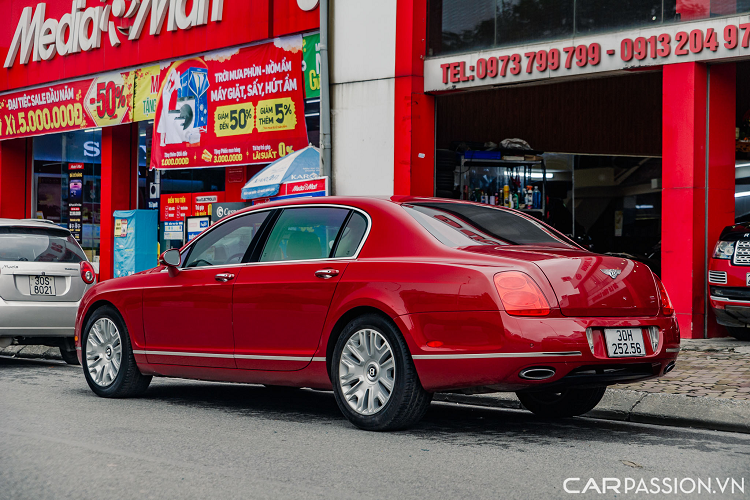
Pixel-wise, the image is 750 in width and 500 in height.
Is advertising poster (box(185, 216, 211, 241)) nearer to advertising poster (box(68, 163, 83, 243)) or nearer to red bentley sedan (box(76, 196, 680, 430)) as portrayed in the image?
advertising poster (box(68, 163, 83, 243))

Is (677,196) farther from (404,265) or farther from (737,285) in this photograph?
(404,265)

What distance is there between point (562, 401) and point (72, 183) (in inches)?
667

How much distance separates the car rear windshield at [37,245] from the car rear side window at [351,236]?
5.08 m

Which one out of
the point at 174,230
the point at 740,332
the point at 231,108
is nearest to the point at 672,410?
the point at 740,332

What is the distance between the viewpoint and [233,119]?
16.6 metres

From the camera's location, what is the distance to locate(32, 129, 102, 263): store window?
2069cm

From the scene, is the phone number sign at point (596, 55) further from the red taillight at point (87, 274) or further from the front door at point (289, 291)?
the front door at point (289, 291)

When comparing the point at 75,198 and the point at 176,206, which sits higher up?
the point at 75,198

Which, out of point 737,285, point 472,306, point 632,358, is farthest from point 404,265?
point 737,285

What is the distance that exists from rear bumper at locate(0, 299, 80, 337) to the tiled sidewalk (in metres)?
5.78

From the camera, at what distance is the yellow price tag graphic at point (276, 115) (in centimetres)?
1568

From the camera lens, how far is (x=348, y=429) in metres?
6.19

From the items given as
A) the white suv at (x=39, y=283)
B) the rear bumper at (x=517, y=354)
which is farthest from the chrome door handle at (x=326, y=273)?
the white suv at (x=39, y=283)

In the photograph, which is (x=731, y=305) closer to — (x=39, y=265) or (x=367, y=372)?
(x=367, y=372)
